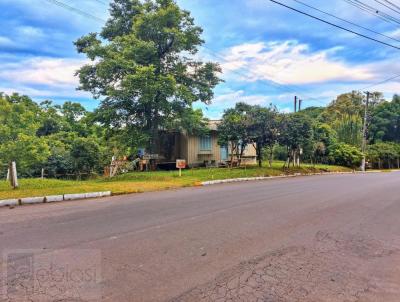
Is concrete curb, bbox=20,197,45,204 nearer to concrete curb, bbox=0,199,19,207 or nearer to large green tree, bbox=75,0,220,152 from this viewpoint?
concrete curb, bbox=0,199,19,207

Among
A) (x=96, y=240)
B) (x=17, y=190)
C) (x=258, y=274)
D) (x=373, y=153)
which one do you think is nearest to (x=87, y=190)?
(x=17, y=190)

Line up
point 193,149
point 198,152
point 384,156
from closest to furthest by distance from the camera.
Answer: point 193,149 → point 198,152 → point 384,156

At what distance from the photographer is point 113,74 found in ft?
75.0

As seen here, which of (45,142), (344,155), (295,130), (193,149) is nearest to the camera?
(45,142)

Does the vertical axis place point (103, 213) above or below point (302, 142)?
below

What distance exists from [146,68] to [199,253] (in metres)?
16.7

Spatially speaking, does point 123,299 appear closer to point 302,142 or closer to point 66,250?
point 66,250

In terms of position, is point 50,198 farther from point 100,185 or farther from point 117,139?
point 117,139

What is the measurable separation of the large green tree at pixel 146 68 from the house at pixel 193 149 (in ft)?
10.4

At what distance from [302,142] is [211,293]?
899 inches

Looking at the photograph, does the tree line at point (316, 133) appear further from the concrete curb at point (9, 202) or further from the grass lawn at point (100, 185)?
the concrete curb at point (9, 202)

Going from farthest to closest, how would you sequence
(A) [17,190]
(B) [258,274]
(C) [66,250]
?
1. (A) [17,190]
2. (C) [66,250]
3. (B) [258,274]

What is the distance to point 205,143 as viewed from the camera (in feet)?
93.0

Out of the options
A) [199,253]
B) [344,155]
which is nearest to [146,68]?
[199,253]
